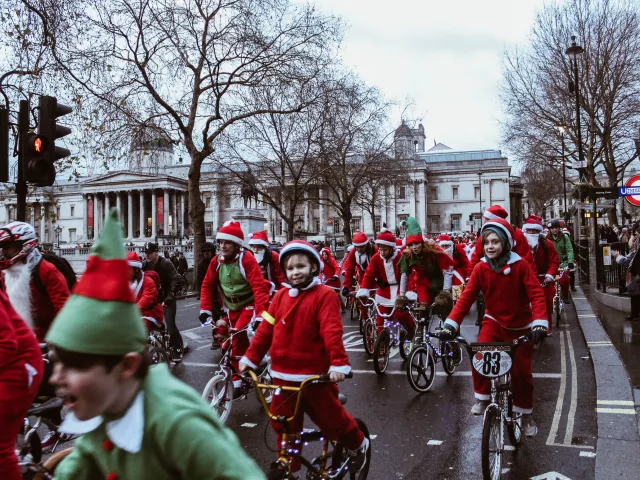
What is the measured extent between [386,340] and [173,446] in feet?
24.1

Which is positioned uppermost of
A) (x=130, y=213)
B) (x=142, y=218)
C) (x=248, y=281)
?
(x=130, y=213)

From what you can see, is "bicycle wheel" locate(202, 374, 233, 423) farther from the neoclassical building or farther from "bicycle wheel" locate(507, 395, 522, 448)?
the neoclassical building

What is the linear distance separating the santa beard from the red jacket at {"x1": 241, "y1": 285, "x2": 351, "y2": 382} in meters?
1.78

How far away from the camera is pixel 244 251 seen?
21.7 feet

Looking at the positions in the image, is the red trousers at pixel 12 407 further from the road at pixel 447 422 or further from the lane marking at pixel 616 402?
the lane marking at pixel 616 402

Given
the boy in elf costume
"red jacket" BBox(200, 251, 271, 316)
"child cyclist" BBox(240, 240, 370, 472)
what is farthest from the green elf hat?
"red jacket" BBox(200, 251, 271, 316)

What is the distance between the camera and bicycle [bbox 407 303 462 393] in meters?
7.40

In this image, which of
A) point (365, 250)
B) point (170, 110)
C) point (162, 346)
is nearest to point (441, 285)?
point (365, 250)

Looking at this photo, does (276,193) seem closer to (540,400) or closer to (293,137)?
(293,137)

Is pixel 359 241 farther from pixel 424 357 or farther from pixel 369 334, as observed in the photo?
pixel 424 357

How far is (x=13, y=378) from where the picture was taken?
275 centimetres

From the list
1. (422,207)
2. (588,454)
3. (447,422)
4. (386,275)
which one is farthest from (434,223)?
(588,454)

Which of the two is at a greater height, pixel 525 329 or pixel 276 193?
pixel 276 193

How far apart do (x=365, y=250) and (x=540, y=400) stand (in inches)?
194
